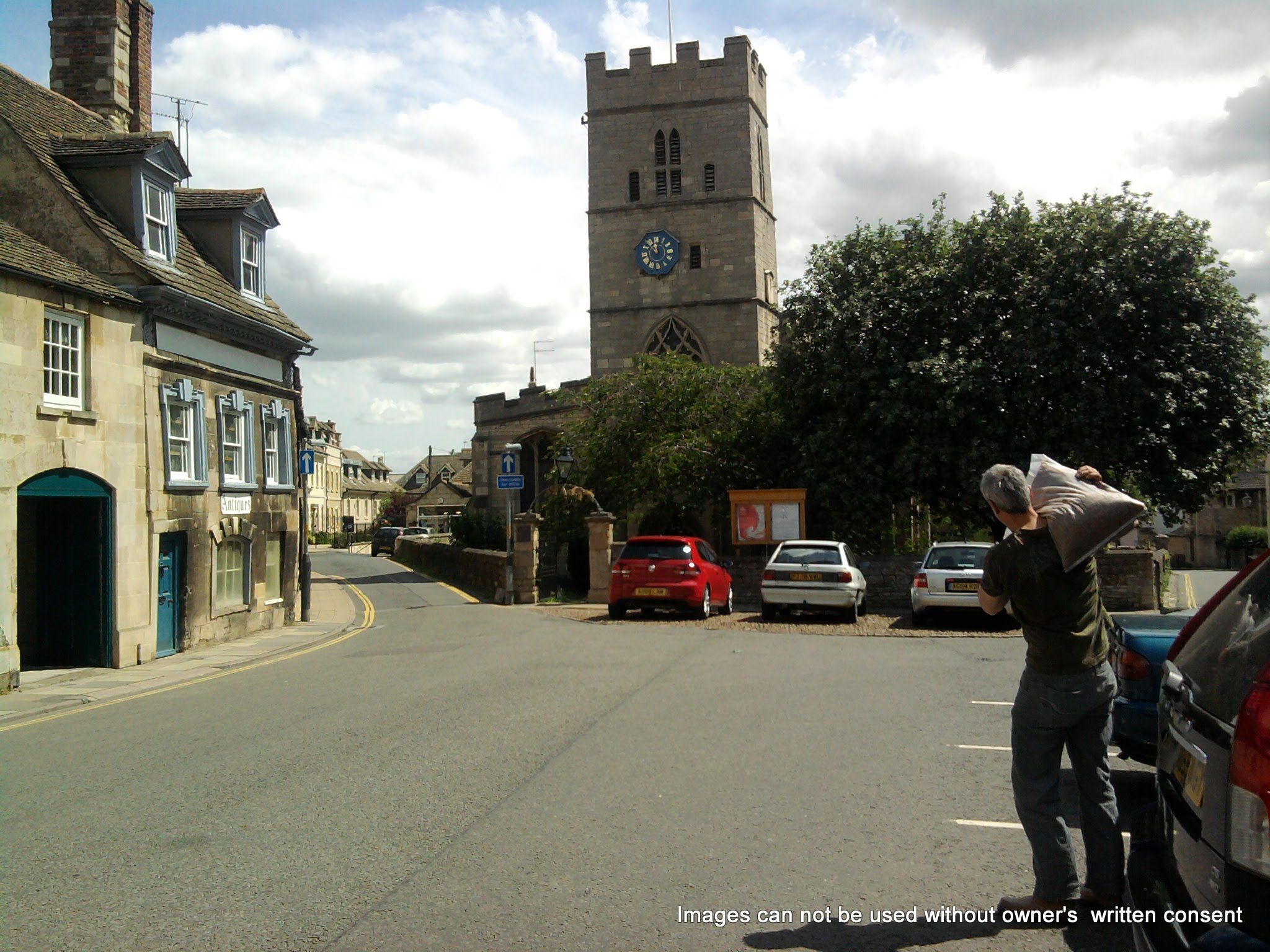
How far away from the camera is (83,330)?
1420cm

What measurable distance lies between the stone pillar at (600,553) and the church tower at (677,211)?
21.8 metres

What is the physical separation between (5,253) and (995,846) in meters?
13.2

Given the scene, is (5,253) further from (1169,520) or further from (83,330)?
(1169,520)

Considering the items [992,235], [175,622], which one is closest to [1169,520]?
[992,235]

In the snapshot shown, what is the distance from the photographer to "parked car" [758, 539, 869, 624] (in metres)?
18.1

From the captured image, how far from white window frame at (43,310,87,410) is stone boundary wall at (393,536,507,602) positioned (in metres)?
12.3

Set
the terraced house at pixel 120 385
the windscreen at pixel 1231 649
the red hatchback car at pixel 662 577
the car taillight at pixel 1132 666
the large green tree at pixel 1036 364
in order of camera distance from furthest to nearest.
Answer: the large green tree at pixel 1036 364 < the red hatchback car at pixel 662 577 < the terraced house at pixel 120 385 < the car taillight at pixel 1132 666 < the windscreen at pixel 1231 649

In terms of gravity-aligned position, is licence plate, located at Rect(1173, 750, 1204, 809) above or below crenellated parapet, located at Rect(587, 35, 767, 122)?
below

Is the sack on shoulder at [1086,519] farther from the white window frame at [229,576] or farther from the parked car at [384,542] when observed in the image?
the parked car at [384,542]

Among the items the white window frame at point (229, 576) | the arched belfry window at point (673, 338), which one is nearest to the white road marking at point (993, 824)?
the white window frame at point (229, 576)

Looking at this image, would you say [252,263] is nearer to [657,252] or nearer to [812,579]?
[812,579]

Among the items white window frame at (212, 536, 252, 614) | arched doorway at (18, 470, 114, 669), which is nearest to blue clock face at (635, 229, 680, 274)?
white window frame at (212, 536, 252, 614)

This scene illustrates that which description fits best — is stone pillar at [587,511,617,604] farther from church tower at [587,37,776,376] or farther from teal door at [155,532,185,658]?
church tower at [587,37,776,376]

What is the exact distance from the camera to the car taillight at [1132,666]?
5.96 meters
